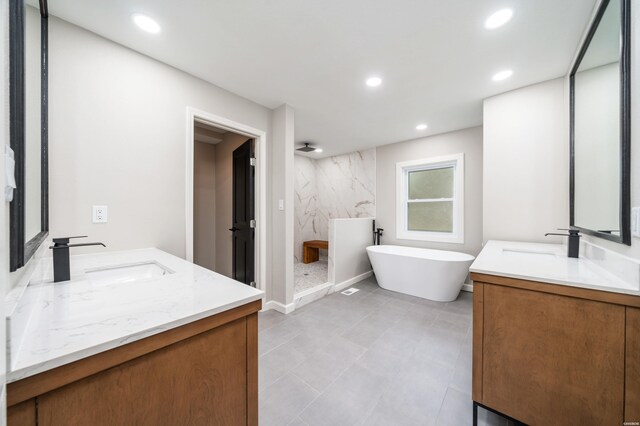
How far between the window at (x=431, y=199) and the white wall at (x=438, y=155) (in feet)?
0.26

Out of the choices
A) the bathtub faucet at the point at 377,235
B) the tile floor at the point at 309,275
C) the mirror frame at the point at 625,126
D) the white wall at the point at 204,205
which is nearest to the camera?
the mirror frame at the point at 625,126

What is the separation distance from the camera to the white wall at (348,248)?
3.47m

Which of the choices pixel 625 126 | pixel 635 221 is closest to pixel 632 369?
pixel 635 221

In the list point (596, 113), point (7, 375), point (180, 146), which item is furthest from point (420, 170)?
point (7, 375)

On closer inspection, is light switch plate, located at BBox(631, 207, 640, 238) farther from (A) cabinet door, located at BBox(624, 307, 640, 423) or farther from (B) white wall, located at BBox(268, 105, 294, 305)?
(B) white wall, located at BBox(268, 105, 294, 305)

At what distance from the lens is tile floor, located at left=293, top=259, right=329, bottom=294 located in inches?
139

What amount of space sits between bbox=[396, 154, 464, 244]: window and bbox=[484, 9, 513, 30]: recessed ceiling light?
7.09ft

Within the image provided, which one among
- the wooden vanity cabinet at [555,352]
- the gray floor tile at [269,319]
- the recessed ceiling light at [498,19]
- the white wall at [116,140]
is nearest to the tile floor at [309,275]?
the gray floor tile at [269,319]

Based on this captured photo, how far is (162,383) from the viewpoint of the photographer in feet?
2.12

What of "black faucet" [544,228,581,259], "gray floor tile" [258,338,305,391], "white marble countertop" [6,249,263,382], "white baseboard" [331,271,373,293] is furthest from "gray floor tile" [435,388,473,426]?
"white baseboard" [331,271,373,293]

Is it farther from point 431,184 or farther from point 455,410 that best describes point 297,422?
point 431,184

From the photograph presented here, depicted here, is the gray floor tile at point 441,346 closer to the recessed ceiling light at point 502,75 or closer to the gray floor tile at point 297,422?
the gray floor tile at point 297,422

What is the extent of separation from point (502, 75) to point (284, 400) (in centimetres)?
314

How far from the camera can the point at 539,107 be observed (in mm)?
2215
